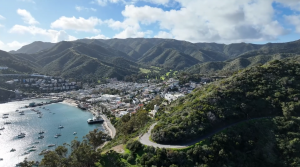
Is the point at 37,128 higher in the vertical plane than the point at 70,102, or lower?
lower

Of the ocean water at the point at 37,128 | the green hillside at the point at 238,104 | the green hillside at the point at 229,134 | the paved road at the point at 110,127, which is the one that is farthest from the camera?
the paved road at the point at 110,127

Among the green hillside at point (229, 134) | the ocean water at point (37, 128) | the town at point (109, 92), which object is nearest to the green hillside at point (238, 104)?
the green hillside at point (229, 134)

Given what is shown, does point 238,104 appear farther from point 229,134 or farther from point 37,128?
point 37,128

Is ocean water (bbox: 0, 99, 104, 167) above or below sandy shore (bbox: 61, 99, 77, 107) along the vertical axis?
below

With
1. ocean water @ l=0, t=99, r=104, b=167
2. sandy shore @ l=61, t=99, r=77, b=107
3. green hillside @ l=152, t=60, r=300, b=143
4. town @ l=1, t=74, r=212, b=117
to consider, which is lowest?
ocean water @ l=0, t=99, r=104, b=167

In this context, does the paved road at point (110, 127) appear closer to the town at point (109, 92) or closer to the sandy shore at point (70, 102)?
the town at point (109, 92)

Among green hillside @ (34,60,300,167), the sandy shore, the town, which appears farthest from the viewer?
the sandy shore

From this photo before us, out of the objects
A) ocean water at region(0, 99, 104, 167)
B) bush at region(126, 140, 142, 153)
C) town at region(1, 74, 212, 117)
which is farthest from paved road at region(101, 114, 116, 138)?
bush at region(126, 140, 142, 153)

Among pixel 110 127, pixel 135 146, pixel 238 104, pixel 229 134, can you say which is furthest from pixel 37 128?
pixel 238 104

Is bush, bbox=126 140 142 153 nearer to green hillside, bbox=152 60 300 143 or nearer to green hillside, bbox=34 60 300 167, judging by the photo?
green hillside, bbox=34 60 300 167
